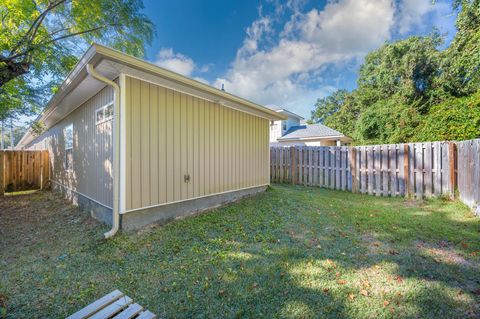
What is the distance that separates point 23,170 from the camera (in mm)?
9391

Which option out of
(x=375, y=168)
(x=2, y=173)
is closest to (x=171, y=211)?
(x=375, y=168)

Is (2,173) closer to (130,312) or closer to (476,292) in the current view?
(130,312)

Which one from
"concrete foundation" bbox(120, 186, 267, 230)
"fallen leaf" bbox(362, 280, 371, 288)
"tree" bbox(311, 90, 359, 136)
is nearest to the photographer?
"fallen leaf" bbox(362, 280, 371, 288)

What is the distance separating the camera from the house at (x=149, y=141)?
3.86 m

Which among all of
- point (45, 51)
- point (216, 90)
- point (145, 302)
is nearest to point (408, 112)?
point (216, 90)

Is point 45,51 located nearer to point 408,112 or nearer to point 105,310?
point 105,310

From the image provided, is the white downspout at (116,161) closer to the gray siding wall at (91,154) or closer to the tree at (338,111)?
the gray siding wall at (91,154)

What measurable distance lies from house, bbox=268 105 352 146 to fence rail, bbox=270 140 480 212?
296 inches

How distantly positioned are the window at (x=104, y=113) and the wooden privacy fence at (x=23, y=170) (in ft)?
22.6

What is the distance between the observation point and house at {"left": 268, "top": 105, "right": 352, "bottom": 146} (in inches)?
653

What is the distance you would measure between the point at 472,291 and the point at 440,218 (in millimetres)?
2965

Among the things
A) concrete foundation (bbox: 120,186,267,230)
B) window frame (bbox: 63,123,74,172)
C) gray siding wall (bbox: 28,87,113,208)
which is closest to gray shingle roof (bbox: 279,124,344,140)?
concrete foundation (bbox: 120,186,267,230)

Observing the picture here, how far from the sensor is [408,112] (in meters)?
14.3

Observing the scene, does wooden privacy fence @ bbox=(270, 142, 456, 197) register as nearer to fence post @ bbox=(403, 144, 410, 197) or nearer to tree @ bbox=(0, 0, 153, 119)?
fence post @ bbox=(403, 144, 410, 197)
